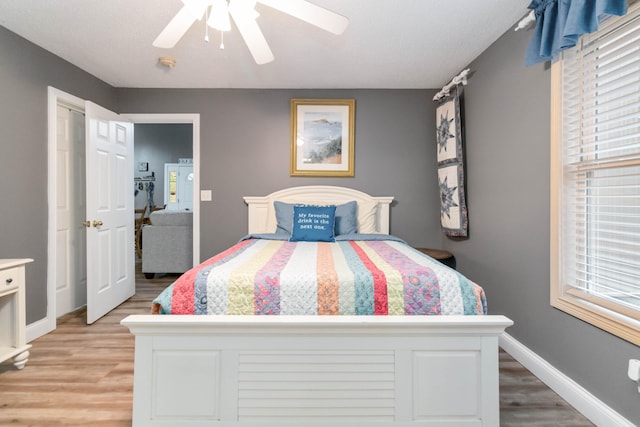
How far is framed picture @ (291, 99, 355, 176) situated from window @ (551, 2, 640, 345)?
2.01 meters

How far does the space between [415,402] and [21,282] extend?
2.45 meters

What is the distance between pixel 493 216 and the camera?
2.67 m

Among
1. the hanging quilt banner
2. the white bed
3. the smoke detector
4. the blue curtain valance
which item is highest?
the smoke detector

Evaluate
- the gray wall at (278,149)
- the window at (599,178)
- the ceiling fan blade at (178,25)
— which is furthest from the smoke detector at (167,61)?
the window at (599,178)

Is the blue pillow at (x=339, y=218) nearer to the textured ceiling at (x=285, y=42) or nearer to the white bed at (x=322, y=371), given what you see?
the textured ceiling at (x=285, y=42)

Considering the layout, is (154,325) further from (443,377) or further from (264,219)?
(264,219)

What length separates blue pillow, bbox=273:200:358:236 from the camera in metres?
3.22

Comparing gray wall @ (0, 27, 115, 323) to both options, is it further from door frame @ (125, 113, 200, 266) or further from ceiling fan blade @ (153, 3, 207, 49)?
ceiling fan blade @ (153, 3, 207, 49)

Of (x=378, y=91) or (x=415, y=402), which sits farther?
(x=378, y=91)

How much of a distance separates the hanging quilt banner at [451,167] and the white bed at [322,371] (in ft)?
5.78

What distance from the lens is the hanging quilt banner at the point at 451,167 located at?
3076mm

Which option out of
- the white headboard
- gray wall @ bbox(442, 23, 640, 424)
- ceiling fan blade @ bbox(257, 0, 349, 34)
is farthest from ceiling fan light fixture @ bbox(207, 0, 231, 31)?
the white headboard


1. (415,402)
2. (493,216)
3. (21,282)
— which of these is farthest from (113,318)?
(493,216)

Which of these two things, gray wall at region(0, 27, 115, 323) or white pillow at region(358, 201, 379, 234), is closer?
gray wall at region(0, 27, 115, 323)
